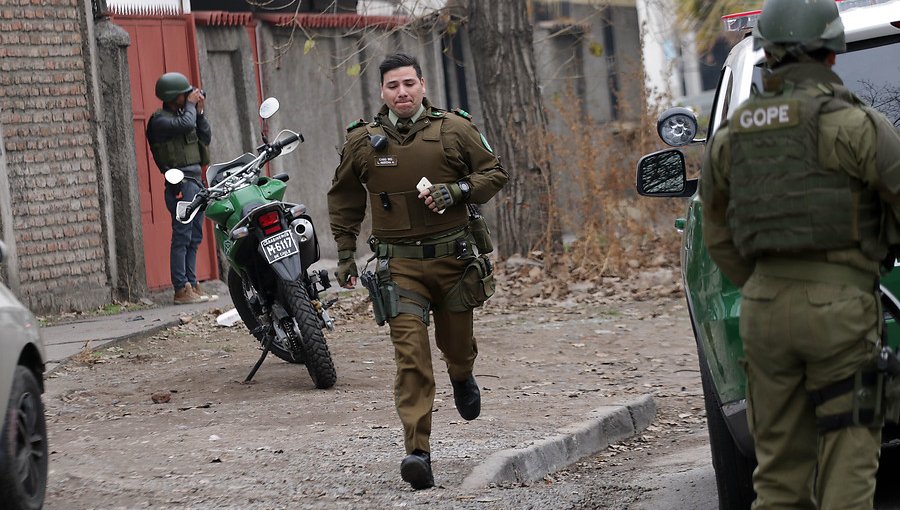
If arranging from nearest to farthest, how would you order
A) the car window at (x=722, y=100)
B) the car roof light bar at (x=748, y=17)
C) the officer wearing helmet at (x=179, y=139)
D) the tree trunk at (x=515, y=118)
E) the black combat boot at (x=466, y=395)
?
the car window at (x=722, y=100) → the car roof light bar at (x=748, y=17) → the black combat boot at (x=466, y=395) → the officer wearing helmet at (x=179, y=139) → the tree trunk at (x=515, y=118)

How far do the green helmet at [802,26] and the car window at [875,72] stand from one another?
115cm

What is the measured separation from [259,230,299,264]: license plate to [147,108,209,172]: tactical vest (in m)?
4.44

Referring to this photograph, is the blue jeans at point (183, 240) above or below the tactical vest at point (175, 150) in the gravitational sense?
below

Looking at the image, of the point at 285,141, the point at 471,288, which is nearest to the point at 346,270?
the point at 471,288

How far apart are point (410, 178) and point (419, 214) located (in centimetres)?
15

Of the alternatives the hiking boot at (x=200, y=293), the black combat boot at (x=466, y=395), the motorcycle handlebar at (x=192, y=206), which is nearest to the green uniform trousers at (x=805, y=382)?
the black combat boot at (x=466, y=395)

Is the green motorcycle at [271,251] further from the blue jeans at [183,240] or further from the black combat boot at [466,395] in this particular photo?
the blue jeans at [183,240]

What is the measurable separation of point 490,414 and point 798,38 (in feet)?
13.0

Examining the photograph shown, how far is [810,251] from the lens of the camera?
12.7ft

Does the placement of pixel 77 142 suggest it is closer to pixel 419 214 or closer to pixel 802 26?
pixel 419 214

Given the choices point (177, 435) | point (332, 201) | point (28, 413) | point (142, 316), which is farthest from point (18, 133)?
point (28, 413)

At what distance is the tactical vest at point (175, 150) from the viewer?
1237 centimetres

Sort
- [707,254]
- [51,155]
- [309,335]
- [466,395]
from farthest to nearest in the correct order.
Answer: [51,155] < [309,335] < [466,395] < [707,254]

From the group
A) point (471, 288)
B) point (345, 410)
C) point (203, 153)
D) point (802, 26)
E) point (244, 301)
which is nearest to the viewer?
point (802, 26)
